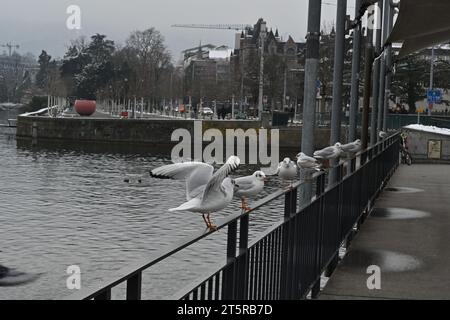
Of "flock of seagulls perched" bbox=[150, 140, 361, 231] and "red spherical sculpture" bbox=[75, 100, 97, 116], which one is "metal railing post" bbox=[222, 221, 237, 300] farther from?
"red spherical sculpture" bbox=[75, 100, 97, 116]

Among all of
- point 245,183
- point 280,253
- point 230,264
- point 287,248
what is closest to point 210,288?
point 230,264

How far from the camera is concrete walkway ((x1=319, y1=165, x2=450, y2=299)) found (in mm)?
7855

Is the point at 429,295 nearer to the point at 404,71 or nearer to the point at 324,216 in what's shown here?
the point at 324,216

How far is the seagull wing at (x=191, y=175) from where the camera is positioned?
19.3 ft

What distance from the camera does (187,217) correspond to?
25.1 meters

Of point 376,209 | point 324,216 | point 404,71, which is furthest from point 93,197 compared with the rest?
point 404,71

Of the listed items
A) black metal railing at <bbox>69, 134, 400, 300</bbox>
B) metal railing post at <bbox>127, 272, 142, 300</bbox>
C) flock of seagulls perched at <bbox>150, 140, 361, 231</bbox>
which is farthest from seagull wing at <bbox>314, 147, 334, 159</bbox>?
metal railing post at <bbox>127, 272, 142, 300</bbox>

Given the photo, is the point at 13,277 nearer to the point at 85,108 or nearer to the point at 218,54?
the point at 85,108

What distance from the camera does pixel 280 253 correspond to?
5926 mm

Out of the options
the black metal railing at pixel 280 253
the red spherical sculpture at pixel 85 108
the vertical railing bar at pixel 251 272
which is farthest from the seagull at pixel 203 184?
the red spherical sculpture at pixel 85 108

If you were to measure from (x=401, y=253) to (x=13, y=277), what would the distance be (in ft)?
31.0
